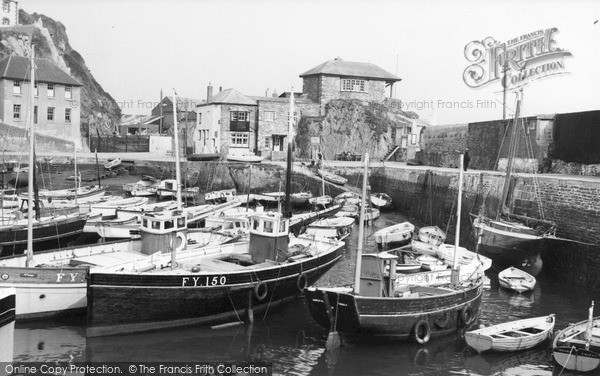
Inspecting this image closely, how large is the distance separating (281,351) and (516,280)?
1168 cm

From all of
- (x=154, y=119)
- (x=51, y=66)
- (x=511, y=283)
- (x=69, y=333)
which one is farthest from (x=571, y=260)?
(x=154, y=119)

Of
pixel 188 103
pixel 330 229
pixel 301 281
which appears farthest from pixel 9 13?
pixel 301 281

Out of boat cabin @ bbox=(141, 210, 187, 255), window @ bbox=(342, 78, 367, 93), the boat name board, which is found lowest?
the boat name board

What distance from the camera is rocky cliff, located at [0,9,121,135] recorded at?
266 feet

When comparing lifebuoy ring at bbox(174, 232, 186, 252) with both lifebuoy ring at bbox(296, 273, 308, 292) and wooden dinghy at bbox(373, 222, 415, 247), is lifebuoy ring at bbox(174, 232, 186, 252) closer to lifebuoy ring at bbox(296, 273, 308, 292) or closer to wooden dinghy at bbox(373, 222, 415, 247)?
lifebuoy ring at bbox(296, 273, 308, 292)

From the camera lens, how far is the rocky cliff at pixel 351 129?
207ft

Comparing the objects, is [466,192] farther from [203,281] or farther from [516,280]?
[203,281]

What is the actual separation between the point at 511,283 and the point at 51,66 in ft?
203

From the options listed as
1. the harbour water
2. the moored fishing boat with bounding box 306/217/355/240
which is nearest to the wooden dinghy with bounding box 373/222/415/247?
the moored fishing boat with bounding box 306/217/355/240

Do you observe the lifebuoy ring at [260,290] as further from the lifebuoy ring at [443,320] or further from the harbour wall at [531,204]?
the harbour wall at [531,204]

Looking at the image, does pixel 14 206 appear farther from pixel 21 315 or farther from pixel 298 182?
pixel 298 182

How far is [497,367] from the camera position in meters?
17.2

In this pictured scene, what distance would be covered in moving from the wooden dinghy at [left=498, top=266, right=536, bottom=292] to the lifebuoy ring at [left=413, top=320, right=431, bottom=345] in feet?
25.6

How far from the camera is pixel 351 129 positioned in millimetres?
63812
